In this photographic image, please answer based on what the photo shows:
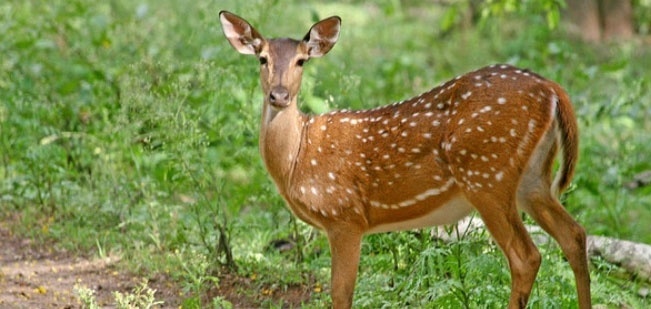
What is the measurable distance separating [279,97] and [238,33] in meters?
0.64

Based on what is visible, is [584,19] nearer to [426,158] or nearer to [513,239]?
[426,158]

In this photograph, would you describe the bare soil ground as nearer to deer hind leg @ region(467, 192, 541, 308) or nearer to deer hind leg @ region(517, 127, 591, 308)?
deer hind leg @ region(467, 192, 541, 308)

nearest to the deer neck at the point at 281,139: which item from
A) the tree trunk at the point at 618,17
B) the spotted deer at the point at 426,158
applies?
the spotted deer at the point at 426,158

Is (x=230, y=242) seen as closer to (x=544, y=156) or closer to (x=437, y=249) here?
(x=437, y=249)

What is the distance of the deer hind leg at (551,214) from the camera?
18.0ft

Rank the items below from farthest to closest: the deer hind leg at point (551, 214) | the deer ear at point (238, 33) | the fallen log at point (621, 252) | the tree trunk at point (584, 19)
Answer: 1. the tree trunk at point (584, 19)
2. the fallen log at point (621, 252)
3. the deer ear at point (238, 33)
4. the deer hind leg at point (551, 214)

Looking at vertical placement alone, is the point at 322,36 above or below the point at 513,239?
above

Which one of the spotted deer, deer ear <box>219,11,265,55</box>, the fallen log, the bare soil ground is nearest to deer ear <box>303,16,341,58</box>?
the spotted deer

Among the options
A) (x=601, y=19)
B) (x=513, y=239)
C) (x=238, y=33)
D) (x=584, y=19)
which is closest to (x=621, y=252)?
(x=513, y=239)

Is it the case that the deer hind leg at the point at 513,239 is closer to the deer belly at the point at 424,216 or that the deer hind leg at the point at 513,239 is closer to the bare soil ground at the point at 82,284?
the deer belly at the point at 424,216

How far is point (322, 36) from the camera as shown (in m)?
5.97

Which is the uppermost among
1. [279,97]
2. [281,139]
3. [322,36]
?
[322,36]

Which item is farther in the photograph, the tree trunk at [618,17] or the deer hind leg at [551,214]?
the tree trunk at [618,17]

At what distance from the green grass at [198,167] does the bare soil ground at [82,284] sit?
0.09 m
